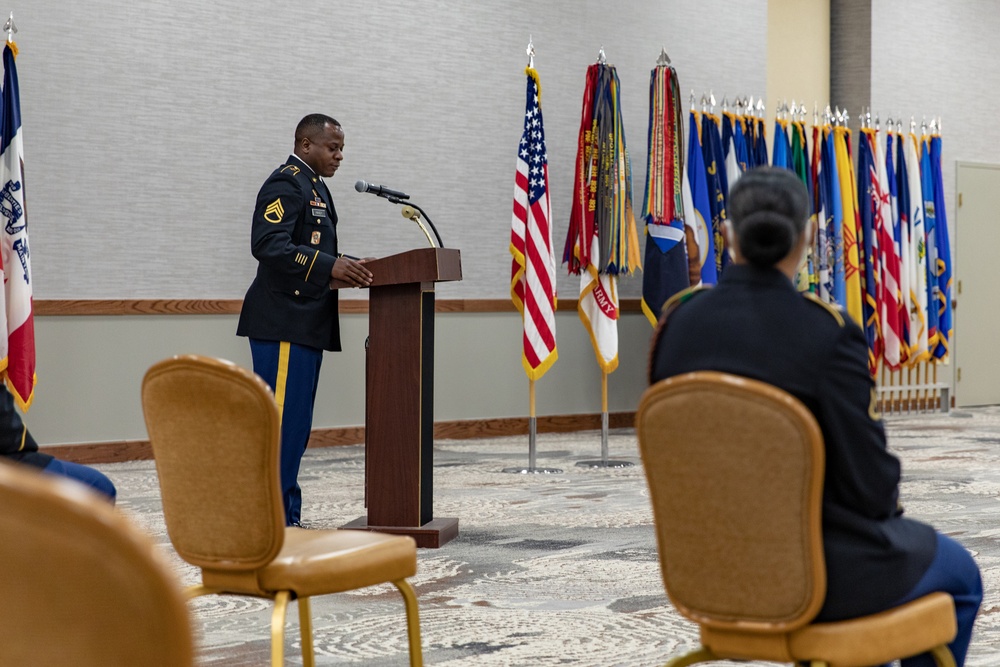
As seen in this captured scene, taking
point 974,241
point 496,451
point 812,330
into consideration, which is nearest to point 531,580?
point 812,330

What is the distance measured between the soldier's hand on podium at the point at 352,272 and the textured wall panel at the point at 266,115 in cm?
301

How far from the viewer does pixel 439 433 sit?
327 inches

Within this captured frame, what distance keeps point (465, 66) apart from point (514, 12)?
604 millimetres

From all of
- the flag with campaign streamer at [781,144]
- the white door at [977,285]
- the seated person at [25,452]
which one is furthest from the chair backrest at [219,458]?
the white door at [977,285]

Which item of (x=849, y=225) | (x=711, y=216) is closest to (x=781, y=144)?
(x=849, y=225)

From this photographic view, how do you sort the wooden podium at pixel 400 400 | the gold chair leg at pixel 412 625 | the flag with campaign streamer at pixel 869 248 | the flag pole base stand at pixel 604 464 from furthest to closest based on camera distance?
the flag with campaign streamer at pixel 869 248, the flag pole base stand at pixel 604 464, the wooden podium at pixel 400 400, the gold chair leg at pixel 412 625

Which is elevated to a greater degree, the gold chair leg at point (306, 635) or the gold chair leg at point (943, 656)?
the gold chair leg at point (943, 656)

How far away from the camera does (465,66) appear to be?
8422 mm

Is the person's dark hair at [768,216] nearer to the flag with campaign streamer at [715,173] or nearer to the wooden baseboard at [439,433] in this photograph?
the wooden baseboard at [439,433]

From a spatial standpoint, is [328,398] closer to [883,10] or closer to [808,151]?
[808,151]

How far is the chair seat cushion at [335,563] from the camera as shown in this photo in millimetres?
A: 2332

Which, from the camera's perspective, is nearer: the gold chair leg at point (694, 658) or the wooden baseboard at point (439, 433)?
the gold chair leg at point (694, 658)

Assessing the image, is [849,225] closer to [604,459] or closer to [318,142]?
[604,459]

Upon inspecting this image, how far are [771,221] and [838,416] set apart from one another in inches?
13.9
